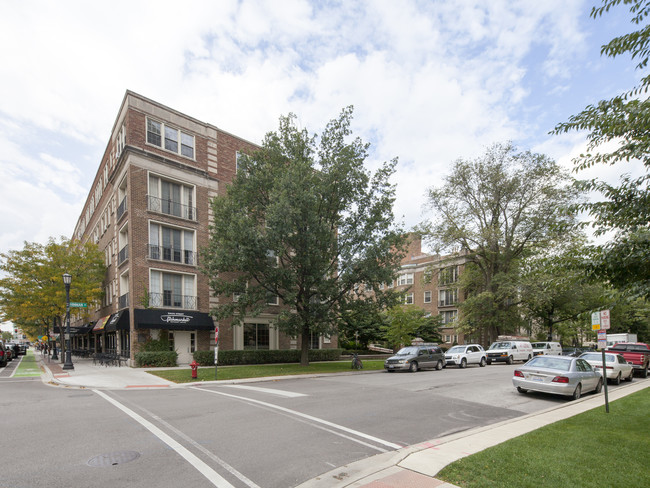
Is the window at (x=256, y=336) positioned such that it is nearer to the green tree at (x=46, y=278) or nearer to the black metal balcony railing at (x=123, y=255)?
the black metal balcony railing at (x=123, y=255)

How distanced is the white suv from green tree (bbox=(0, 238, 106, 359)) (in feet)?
85.4

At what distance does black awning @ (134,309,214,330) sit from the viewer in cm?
2293

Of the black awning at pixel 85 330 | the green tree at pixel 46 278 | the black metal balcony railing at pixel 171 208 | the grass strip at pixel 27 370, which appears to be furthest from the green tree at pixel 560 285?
the black awning at pixel 85 330

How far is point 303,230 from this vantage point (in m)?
21.9

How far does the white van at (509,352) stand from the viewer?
3105 centimetres

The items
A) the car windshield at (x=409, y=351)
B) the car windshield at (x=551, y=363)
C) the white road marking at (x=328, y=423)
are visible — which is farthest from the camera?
the car windshield at (x=409, y=351)

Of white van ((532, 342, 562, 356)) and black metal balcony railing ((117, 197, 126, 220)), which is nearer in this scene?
black metal balcony railing ((117, 197, 126, 220))

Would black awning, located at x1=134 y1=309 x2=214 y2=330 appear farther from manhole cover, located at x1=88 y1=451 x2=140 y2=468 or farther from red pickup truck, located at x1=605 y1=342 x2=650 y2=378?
red pickup truck, located at x1=605 y1=342 x2=650 y2=378

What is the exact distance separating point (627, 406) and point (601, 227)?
6.98 metres

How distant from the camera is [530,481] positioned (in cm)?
521

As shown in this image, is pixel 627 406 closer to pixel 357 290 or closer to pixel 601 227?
pixel 601 227

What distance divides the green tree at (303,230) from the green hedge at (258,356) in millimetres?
3198

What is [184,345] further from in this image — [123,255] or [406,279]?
[406,279]

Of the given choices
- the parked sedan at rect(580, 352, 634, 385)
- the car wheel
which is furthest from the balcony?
the parked sedan at rect(580, 352, 634, 385)
